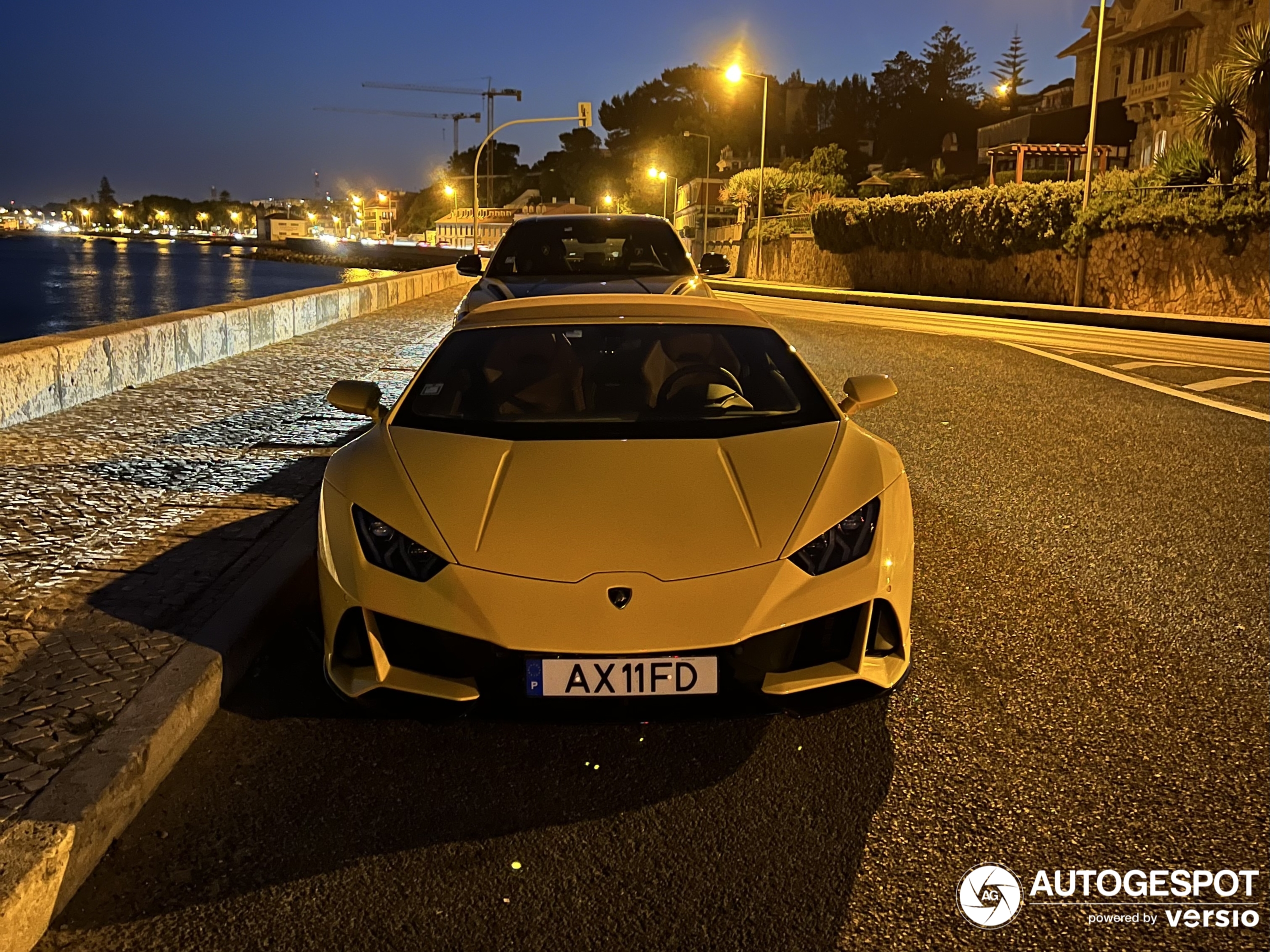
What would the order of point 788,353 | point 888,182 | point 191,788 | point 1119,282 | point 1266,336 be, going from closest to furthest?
point 191,788, point 788,353, point 1266,336, point 1119,282, point 888,182

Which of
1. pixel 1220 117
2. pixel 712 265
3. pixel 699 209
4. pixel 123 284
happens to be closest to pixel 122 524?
pixel 712 265

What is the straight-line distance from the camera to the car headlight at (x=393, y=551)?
3.13 m

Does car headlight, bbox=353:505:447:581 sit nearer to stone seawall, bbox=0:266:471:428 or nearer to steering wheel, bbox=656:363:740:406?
steering wheel, bbox=656:363:740:406

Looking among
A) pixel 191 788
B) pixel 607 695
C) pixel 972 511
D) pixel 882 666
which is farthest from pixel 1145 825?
pixel 972 511

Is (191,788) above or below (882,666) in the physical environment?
below

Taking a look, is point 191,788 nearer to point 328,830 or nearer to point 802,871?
point 328,830

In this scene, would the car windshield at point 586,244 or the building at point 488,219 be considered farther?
the building at point 488,219

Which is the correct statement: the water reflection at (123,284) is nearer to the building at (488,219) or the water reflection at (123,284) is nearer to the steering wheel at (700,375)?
the building at (488,219)

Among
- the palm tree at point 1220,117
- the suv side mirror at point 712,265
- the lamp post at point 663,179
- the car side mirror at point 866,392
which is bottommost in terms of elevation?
the car side mirror at point 866,392

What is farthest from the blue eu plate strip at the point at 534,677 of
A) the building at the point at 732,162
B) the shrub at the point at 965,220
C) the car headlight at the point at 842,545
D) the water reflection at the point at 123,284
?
the building at the point at 732,162

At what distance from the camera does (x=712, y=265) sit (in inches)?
440

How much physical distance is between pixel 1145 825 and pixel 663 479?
1553mm

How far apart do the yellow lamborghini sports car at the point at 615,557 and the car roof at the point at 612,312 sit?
681 millimetres

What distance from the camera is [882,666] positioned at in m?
3.20
